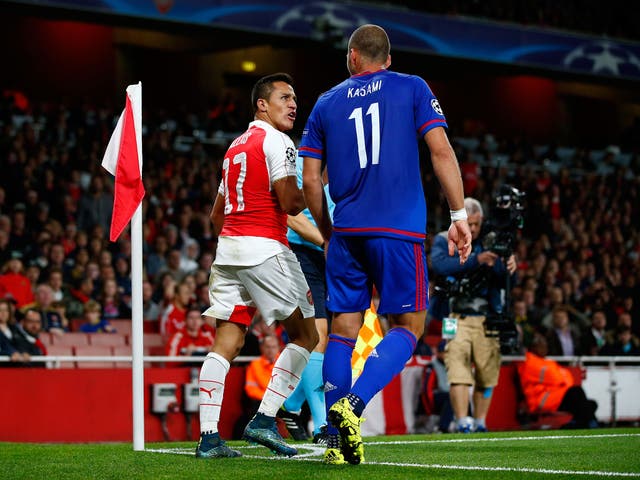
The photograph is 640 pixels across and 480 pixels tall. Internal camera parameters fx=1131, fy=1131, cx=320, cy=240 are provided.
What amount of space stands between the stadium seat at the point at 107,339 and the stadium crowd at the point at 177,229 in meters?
0.31

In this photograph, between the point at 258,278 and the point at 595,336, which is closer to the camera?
the point at 258,278

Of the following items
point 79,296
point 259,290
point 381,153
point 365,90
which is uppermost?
point 365,90

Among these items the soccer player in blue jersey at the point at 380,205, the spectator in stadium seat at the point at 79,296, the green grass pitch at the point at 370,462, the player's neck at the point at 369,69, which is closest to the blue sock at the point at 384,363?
the soccer player in blue jersey at the point at 380,205

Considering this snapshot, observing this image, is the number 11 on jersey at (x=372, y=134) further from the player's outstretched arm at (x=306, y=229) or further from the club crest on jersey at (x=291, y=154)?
the player's outstretched arm at (x=306, y=229)

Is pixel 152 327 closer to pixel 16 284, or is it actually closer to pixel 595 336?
pixel 16 284

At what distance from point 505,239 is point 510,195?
0.40m

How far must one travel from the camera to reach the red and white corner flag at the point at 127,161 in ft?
21.3

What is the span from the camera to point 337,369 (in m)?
5.58

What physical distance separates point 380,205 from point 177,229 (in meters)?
11.1

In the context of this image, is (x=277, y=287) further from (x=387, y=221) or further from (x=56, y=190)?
(x=56, y=190)

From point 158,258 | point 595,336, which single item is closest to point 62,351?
point 158,258

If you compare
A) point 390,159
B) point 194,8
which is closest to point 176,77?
point 194,8

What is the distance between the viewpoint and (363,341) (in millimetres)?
9281

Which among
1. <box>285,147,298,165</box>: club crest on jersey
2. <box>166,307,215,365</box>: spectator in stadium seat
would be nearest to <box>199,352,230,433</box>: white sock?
<box>285,147,298,165</box>: club crest on jersey
